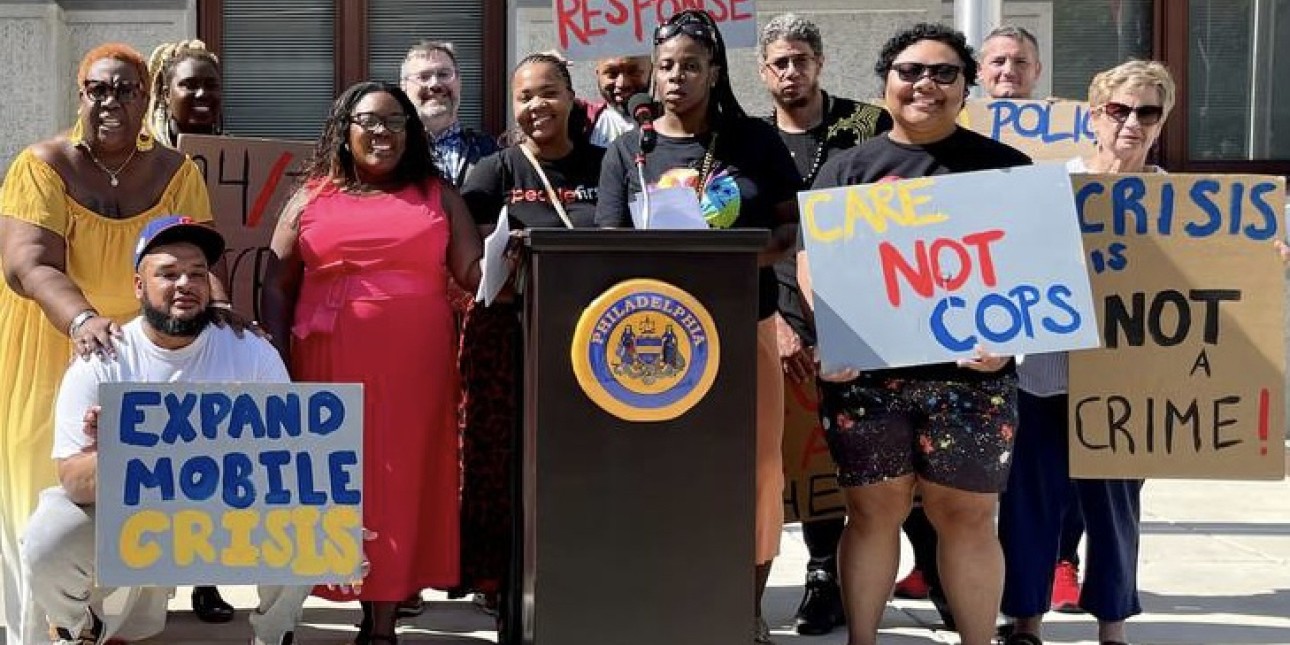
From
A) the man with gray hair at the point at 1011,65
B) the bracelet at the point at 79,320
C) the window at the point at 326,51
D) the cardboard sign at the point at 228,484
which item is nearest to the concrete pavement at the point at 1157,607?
the cardboard sign at the point at 228,484

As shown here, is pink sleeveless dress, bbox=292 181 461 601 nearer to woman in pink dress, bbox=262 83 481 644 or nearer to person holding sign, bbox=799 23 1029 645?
woman in pink dress, bbox=262 83 481 644

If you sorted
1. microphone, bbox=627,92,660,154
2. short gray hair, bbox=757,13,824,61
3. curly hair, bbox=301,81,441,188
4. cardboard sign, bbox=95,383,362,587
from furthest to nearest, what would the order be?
short gray hair, bbox=757,13,824,61
curly hair, bbox=301,81,441,188
microphone, bbox=627,92,660,154
cardboard sign, bbox=95,383,362,587

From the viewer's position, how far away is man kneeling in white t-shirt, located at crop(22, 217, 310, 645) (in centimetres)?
517

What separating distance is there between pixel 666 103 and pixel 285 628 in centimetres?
185

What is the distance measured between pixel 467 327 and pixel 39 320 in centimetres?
128

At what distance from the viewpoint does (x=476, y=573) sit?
599 cm

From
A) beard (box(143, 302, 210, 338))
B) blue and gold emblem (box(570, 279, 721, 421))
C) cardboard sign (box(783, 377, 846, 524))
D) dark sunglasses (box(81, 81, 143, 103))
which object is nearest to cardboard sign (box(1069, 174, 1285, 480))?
cardboard sign (box(783, 377, 846, 524))

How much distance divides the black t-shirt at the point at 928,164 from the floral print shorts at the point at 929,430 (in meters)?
0.02

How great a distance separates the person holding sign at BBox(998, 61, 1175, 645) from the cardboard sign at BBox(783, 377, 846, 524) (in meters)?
0.71

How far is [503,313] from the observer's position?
5.91 metres

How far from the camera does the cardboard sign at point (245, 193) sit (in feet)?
21.0

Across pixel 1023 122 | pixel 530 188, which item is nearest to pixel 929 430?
pixel 530 188

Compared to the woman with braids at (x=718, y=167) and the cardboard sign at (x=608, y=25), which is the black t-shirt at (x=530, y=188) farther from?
the cardboard sign at (x=608, y=25)

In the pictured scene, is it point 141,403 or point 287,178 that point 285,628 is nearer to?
point 141,403
